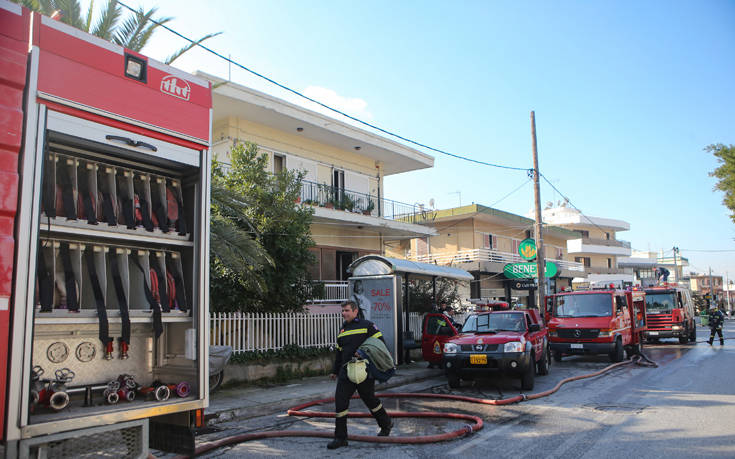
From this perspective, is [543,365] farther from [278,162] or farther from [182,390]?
[278,162]

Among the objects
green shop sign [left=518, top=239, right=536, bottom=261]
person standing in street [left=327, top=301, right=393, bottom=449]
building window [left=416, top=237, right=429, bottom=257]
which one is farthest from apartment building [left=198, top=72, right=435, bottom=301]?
building window [left=416, top=237, right=429, bottom=257]

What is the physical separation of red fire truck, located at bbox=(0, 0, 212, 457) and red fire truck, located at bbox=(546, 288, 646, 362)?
43.3 ft

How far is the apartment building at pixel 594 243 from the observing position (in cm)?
5441

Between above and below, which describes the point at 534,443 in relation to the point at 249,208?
below

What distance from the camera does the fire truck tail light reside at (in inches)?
174

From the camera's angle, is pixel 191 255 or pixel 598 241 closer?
pixel 191 255

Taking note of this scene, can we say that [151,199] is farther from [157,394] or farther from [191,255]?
[157,394]

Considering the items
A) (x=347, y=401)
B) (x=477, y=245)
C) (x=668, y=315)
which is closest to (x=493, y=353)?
(x=347, y=401)

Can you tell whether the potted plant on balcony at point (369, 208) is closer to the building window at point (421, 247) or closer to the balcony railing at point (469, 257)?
the balcony railing at point (469, 257)

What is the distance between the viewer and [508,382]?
39.1ft

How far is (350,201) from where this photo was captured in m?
21.6

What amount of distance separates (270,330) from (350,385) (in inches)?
262

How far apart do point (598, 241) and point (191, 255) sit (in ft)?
187

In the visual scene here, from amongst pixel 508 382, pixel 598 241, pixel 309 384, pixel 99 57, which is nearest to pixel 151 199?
pixel 99 57
